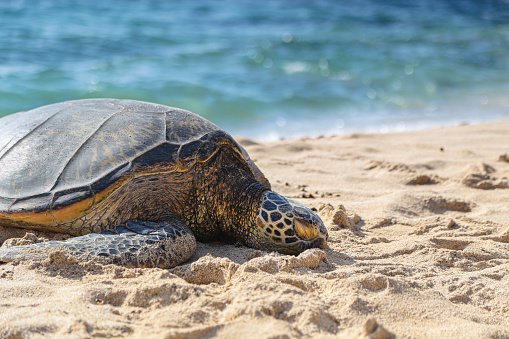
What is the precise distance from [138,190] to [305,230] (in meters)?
0.94

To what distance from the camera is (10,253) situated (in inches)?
87.4

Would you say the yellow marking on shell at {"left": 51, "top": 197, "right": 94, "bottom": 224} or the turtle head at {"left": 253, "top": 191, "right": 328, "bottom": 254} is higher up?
the yellow marking on shell at {"left": 51, "top": 197, "right": 94, "bottom": 224}

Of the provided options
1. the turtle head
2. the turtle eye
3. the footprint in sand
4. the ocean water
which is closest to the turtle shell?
the turtle head

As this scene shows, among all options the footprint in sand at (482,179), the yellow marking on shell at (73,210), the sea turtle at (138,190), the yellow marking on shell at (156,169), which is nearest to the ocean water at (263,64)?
the footprint in sand at (482,179)

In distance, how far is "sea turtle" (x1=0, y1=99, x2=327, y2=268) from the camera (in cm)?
247

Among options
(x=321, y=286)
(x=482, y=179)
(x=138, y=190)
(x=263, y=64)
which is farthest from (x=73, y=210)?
(x=263, y=64)

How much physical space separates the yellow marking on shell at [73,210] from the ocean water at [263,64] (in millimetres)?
4127

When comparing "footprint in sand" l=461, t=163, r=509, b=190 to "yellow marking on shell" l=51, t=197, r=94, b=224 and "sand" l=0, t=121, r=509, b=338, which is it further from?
"yellow marking on shell" l=51, t=197, r=94, b=224

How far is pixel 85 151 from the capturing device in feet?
8.70

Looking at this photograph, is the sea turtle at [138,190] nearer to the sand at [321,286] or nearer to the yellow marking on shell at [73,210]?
the yellow marking on shell at [73,210]

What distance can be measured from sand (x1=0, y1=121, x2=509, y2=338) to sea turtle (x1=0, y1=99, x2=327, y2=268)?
122mm

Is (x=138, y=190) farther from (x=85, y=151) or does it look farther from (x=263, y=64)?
(x=263, y=64)

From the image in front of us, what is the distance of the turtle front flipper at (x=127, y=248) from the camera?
2.21m

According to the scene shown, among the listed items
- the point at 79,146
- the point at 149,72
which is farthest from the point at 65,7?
the point at 79,146
